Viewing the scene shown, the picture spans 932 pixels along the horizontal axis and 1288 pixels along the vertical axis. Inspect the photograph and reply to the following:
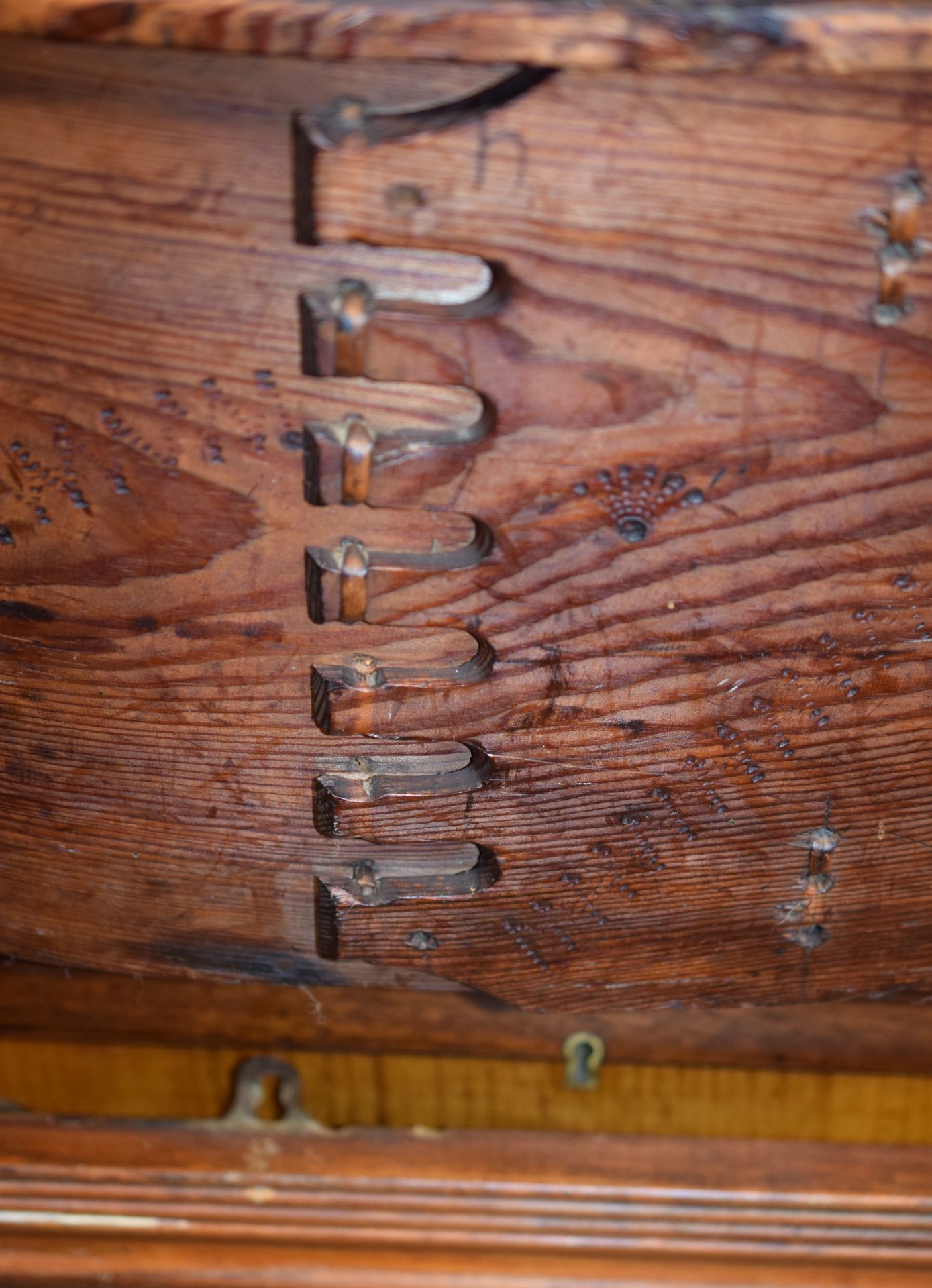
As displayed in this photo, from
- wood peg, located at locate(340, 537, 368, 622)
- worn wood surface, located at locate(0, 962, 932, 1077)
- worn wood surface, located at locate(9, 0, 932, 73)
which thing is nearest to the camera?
worn wood surface, located at locate(9, 0, 932, 73)

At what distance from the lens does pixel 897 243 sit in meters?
0.52

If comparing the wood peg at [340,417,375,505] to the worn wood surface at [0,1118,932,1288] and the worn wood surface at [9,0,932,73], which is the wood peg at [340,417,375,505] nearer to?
the worn wood surface at [9,0,932,73]

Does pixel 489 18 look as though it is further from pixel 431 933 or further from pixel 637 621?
pixel 431 933

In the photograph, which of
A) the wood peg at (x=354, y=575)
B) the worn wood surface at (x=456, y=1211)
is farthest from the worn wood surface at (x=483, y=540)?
the worn wood surface at (x=456, y=1211)

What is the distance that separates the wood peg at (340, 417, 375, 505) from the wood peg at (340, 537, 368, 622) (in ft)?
0.10

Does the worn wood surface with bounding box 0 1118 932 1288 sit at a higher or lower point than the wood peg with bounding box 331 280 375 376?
lower

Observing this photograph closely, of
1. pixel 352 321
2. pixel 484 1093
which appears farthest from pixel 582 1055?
pixel 352 321

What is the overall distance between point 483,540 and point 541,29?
0.22 meters

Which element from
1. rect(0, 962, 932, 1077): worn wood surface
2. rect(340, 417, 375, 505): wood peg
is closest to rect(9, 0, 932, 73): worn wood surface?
rect(340, 417, 375, 505): wood peg

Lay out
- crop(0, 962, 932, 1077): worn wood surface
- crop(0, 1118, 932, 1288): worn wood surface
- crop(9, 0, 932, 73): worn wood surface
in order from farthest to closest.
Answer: crop(0, 962, 932, 1077): worn wood surface < crop(0, 1118, 932, 1288): worn wood surface < crop(9, 0, 932, 73): worn wood surface

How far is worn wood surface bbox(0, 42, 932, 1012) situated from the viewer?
51 cm

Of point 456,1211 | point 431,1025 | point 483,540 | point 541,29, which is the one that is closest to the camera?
point 541,29

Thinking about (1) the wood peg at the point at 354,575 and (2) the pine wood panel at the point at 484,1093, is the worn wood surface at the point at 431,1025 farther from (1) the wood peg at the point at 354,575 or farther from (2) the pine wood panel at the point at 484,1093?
(1) the wood peg at the point at 354,575

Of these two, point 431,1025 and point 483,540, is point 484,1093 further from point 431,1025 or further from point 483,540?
point 483,540
